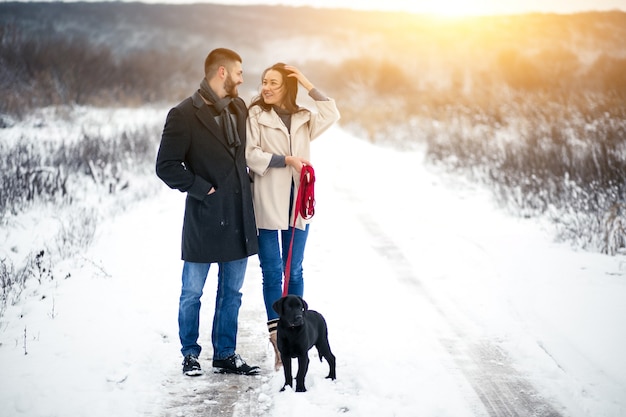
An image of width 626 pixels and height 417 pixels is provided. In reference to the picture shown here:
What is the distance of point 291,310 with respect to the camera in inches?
124

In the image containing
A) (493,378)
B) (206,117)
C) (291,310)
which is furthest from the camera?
(493,378)

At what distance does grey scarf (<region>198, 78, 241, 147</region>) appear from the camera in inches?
136

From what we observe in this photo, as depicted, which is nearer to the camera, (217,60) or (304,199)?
(217,60)

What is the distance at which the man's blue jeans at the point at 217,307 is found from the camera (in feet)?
11.9

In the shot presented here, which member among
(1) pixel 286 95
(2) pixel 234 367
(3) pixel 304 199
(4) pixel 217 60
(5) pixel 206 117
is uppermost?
(4) pixel 217 60

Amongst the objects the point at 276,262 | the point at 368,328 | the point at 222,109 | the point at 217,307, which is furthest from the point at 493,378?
the point at 222,109

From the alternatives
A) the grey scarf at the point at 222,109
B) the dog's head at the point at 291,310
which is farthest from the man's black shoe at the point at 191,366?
the grey scarf at the point at 222,109

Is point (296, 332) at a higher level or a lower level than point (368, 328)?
higher

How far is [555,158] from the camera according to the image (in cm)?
970

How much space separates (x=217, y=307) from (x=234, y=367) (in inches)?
17.0

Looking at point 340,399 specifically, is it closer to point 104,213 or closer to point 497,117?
point 104,213

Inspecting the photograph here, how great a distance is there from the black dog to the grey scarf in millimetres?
1126

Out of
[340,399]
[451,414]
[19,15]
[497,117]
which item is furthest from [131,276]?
[19,15]

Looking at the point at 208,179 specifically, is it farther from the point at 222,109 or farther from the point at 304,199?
the point at 304,199
